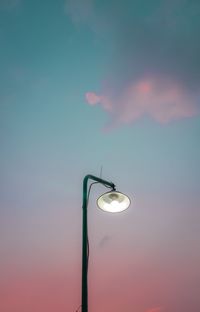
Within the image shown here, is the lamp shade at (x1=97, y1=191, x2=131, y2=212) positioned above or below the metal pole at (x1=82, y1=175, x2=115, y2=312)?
above

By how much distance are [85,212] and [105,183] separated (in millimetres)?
1153

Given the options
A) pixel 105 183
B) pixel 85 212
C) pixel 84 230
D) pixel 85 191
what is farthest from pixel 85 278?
pixel 105 183

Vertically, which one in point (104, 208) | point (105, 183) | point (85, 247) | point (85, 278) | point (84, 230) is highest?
point (105, 183)

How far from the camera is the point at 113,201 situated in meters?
6.83

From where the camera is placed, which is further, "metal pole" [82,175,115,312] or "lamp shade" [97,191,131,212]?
"lamp shade" [97,191,131,212]

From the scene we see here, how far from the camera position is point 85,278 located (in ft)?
16.6

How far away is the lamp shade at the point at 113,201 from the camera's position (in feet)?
22.2

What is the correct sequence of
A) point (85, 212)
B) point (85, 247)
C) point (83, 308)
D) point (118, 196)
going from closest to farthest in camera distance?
point (83, 308) → point (85, 247) → point (85, 212) → point (118, 196)

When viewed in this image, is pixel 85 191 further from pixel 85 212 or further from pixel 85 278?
pixel 85 278

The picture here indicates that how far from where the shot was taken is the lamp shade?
266 inches

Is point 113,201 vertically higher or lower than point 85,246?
higher

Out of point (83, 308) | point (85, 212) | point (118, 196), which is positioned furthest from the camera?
point (118, 196)

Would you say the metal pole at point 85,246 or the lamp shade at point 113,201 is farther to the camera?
the lamp shade at point 113,201

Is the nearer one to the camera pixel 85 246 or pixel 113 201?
pixel 85 246
